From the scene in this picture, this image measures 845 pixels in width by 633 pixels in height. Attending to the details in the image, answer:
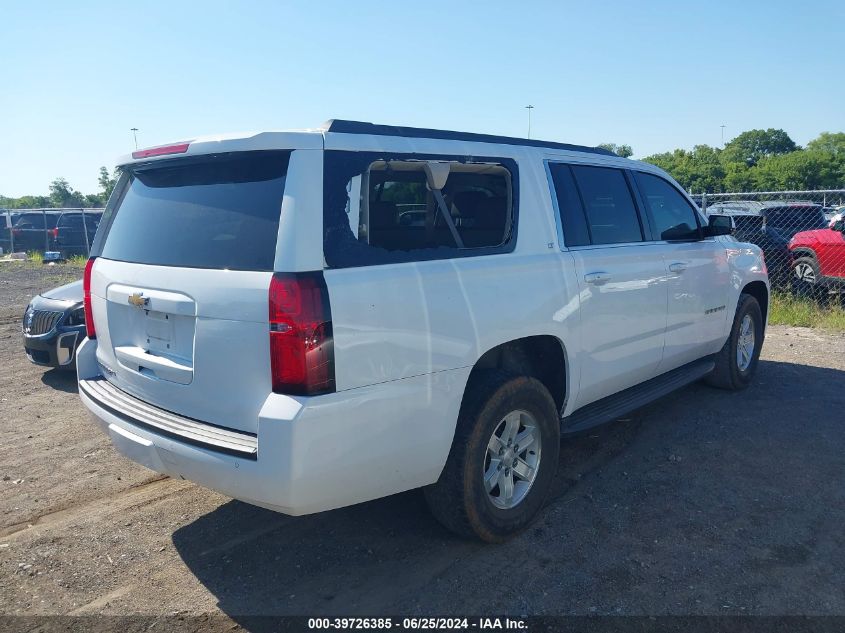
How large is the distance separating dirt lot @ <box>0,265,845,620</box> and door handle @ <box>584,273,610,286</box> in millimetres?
1289

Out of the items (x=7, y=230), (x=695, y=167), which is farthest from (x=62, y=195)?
(x=695, y=167)

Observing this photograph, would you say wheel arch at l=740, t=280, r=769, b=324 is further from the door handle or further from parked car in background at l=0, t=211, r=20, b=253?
parked car in background at l=0, t=211, r=20, b=253

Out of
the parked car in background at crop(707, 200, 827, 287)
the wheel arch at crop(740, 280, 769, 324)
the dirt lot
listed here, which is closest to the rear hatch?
the dirt lot

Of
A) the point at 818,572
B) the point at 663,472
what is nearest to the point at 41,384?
the point at 663,472

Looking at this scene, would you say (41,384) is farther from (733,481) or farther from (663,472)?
(733,481)

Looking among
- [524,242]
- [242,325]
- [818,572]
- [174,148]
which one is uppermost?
[174,148]

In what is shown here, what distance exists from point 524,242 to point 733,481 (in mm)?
2136

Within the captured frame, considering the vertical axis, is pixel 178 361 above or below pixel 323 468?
above

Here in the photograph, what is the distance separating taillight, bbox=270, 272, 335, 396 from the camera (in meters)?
2.69

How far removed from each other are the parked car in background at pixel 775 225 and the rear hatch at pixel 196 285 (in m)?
10.9

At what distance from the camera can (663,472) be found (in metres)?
4.54

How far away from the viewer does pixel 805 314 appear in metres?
9.84

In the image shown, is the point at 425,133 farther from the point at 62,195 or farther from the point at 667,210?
the point at 62,195

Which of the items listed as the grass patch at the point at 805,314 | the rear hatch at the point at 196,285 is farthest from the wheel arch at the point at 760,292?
the rear hatch at the point at 196,285
